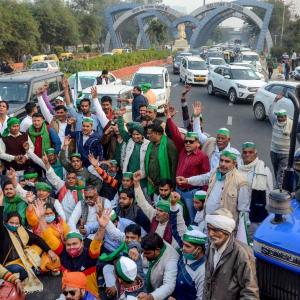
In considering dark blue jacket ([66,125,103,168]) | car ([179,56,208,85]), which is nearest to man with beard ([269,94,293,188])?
dark blue jacket ([66,125,103,168])

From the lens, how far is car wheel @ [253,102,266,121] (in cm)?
1594

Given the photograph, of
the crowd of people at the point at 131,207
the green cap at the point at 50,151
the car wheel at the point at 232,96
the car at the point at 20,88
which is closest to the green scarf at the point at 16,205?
the crowd of people at the point at 131,207

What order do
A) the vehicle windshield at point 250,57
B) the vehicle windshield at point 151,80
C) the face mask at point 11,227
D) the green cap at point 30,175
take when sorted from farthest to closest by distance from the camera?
the vehicle windshield at point 250,57 → the vehicle windshield at point 151,80 → the green cap at point 30,175 → the face mask at point 11,227

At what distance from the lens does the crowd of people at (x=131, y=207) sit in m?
3.99

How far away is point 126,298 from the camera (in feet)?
13.2

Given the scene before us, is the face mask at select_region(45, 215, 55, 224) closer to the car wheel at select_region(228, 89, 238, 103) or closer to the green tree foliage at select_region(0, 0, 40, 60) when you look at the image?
the car wheel at select_region(228, 89, 238, 103)

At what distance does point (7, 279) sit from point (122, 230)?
4.66 feet

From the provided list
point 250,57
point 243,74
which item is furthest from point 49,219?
point 250,57

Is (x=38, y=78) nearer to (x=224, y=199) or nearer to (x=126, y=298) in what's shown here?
(x=224, y=199)

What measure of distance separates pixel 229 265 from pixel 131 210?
101 inches

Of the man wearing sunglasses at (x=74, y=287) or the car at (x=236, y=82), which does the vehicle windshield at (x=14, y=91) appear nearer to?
the man wearing sunglasses at (x=74, y=287)

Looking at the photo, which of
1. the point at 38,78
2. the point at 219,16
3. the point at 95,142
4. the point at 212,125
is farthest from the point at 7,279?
the point at 219,16

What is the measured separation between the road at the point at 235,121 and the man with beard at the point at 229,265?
25.2 ft

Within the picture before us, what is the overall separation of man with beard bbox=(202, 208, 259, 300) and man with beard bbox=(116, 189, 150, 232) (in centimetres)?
225
